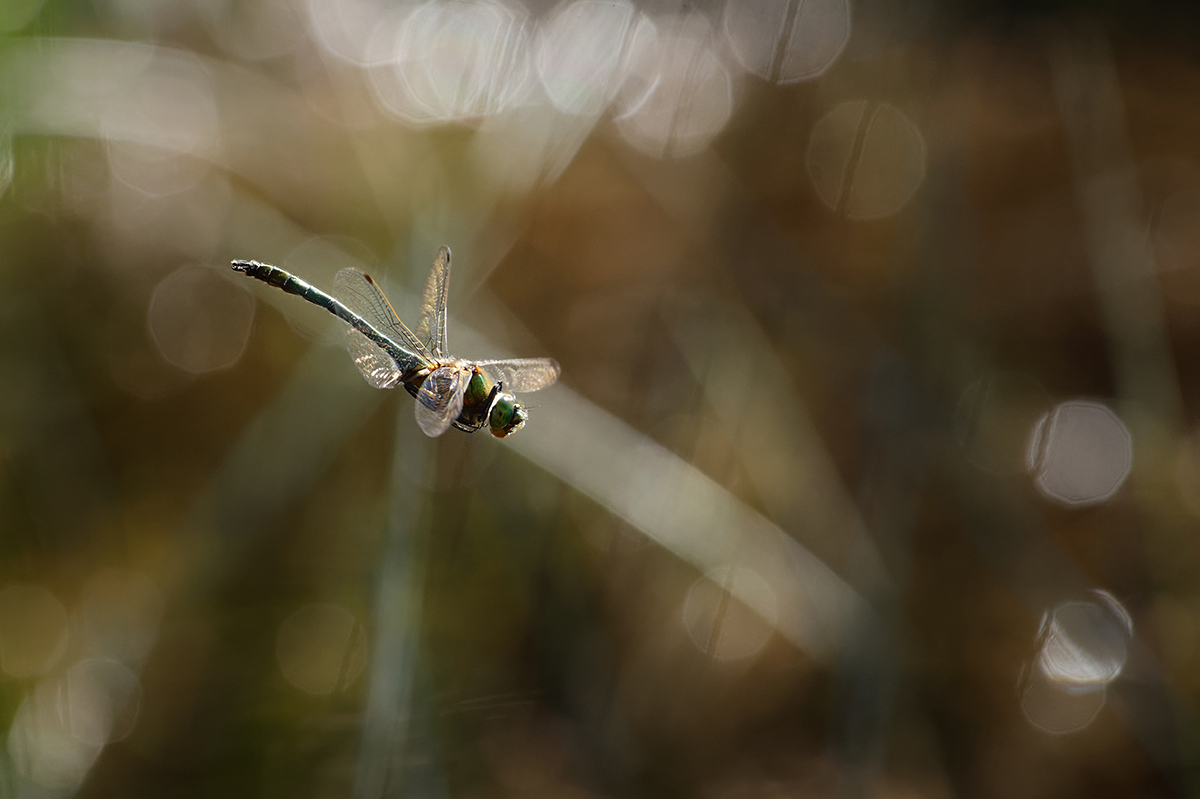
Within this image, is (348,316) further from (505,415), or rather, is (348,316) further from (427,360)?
(505,415)

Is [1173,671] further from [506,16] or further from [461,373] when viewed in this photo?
[506,16]

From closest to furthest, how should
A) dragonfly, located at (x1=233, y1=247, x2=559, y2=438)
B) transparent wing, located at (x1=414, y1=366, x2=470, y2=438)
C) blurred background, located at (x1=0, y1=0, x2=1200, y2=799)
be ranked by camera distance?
transparent wing, located at (x1=414, y1=366, x2=470, y2=438) → dragonfly, located at (x1=233, y1=247, x2=559, y2=438) → blurred background, located at (x1=0, y1=0, x2=1200, y2=799)

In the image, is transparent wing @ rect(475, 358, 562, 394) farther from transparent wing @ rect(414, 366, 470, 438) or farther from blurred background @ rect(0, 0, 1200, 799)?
blurred background @ rect(0, 0, 1200, 799)

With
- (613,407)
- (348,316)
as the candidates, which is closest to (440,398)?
(348,316)

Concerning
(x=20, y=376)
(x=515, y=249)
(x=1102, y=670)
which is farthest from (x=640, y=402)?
(x=20, y=376)

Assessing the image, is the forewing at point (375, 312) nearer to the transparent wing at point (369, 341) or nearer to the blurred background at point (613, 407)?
the transparent wing at point (369, 341)

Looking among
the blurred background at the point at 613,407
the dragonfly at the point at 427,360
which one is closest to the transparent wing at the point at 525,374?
the dragonfly at the point at 427,360

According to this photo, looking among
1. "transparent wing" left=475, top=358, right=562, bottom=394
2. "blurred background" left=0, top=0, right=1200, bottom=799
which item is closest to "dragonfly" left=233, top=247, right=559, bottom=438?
"transparent wing" left=475, top=358, right=562, bottom=394
